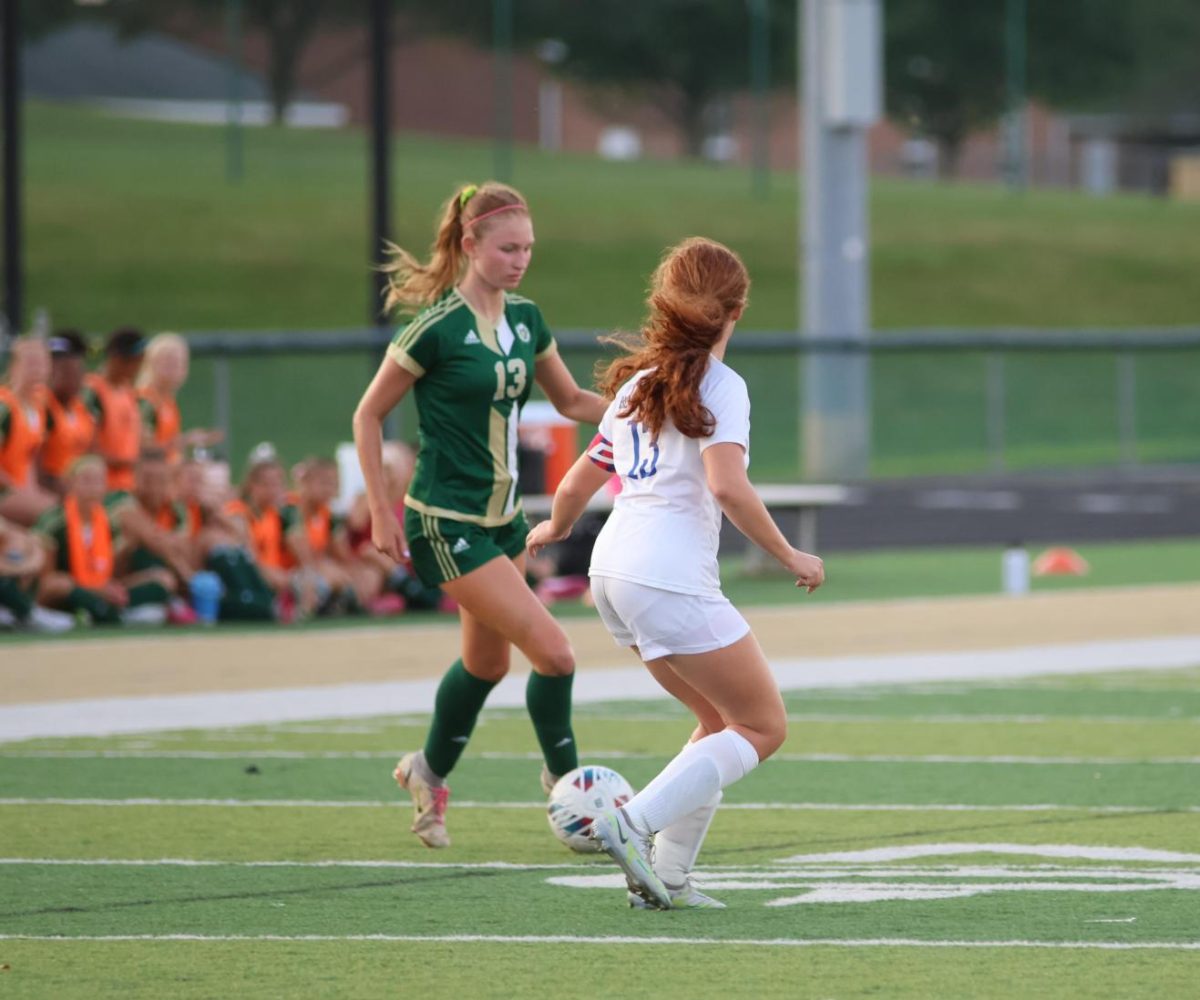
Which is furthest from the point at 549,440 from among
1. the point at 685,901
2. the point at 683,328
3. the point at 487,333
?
the point at 683,328

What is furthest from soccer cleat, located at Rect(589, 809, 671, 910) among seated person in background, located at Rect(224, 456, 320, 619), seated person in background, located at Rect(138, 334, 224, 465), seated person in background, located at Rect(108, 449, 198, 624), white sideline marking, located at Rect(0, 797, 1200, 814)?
seated person in background, located at Rect(138, 334, 224, 465)

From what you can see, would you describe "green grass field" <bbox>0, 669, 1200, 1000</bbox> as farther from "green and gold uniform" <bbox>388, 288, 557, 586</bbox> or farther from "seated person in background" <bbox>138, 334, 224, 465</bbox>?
"seated person in background" <bbox>138, 334, 224, 465</bbox>

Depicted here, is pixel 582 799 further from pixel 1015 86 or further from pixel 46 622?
pixel 1015 86

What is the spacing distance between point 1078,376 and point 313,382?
35.8 feet

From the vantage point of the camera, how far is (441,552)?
25.9 feet

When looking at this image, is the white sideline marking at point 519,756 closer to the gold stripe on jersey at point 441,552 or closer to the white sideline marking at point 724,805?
the white sideline marking at point 724,805

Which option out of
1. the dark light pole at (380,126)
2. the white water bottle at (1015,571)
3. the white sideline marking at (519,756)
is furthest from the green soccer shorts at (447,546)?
the dark light pole at (380,126)

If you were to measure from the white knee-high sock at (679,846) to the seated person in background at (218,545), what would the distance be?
→ 8.59 metres

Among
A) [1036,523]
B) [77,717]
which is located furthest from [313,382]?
[77,717]

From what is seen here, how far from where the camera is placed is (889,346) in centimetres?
2934

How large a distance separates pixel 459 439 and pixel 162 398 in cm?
Result: 817

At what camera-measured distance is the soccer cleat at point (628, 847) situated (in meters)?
6.64

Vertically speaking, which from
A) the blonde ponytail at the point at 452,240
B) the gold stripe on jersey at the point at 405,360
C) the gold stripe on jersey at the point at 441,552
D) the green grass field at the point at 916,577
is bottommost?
the green grass field at the point at 916,577

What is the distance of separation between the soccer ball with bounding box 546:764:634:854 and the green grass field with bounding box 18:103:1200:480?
20454 mm
